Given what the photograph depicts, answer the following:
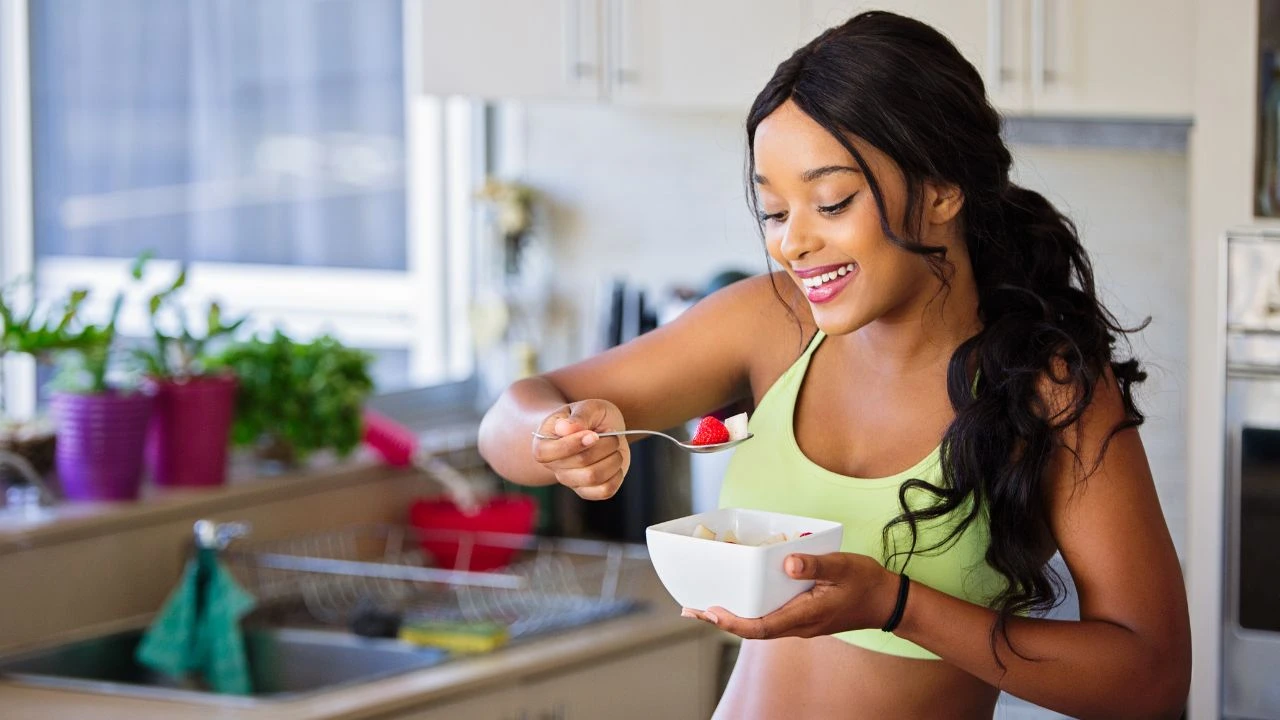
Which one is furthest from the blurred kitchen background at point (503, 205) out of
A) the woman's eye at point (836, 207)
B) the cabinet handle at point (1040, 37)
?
the woman's eye at point (836, 207)

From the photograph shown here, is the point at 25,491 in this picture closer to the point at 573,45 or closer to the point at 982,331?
the point at 573,45

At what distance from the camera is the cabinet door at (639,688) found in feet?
7.35

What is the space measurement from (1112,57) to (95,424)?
1732 millimetres

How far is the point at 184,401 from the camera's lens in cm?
242

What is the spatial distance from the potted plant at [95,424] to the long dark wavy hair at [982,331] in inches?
50.7

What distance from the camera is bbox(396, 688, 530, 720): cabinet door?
2.07 meters

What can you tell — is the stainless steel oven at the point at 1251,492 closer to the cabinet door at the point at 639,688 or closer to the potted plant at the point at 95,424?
the cabinet door at the point at 639,688

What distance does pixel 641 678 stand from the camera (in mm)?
2371

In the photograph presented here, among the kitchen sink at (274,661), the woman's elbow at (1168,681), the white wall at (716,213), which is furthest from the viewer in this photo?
the white wall at (716,213)

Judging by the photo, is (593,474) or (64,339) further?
(64,339)

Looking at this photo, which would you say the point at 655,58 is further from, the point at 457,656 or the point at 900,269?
the point at 900,269

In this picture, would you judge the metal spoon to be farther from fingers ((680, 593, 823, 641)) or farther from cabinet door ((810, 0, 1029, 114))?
cabinet door ((810, 0, 1029, 114))

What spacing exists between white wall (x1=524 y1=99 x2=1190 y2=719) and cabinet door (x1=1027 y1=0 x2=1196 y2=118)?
0.23 metres

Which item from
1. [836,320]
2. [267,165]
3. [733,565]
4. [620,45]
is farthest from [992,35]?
[267,165]
